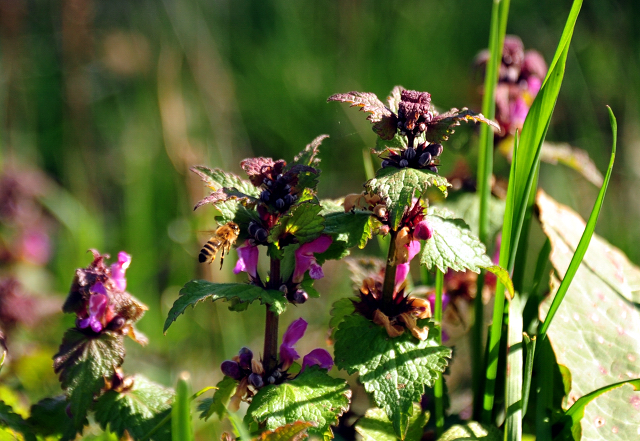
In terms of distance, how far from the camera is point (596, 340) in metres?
0.99

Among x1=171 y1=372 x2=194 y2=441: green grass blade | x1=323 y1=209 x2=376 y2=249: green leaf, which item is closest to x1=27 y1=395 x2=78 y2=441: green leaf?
x1=171 y1=372 x2=194 y2=441: green grass blade

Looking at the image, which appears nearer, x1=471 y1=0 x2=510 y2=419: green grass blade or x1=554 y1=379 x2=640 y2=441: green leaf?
x1=554 y1=379 x2=640 y2=441: green leaf

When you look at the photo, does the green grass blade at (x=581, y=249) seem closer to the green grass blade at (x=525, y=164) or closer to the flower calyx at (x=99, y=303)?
the green grass blade at (x=525, y=164)

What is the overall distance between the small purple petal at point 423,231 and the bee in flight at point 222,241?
0.79ft

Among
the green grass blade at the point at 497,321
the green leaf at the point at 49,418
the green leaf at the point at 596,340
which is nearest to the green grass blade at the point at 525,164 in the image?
the green grass blade at the point at 497,321

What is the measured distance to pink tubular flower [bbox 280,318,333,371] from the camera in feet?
2.99

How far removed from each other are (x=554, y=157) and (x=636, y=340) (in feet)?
1.35

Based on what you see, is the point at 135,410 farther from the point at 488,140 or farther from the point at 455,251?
the point at 488,140

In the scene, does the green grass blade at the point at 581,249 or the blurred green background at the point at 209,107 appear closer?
the green grass blade at the point at 581,249

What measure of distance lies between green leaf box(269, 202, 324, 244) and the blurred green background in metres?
1.23

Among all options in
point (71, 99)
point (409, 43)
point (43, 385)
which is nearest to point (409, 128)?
point (43, 385)

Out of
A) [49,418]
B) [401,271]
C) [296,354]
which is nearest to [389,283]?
[401,271]

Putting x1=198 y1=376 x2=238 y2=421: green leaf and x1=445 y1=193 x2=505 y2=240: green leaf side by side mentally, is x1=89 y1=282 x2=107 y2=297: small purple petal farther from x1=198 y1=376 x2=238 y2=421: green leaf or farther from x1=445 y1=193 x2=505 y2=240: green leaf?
x1=445 y1=193 x2=505 y2=240: green leaf

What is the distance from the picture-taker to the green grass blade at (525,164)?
87cm
